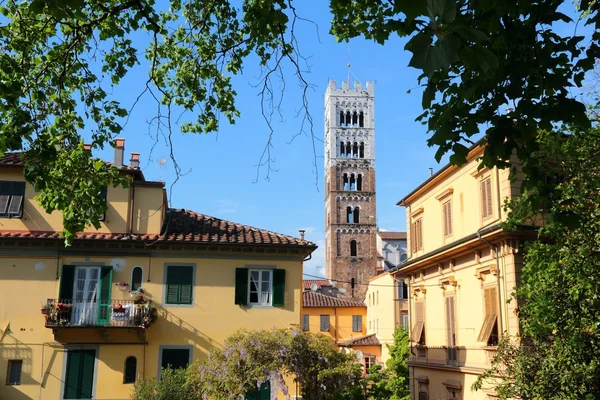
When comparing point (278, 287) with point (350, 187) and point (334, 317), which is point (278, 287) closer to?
point (334, 317)

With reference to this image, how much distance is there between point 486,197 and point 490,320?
12.6ft

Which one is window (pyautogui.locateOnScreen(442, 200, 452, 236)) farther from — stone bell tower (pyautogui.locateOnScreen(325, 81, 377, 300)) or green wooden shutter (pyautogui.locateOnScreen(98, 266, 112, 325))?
stone bell tower (pyautogui.locateOnScreen(325, 81, 377, 300))

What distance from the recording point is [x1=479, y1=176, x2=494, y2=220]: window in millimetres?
19375

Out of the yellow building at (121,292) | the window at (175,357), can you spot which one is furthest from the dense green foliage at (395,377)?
the window at (175,357)

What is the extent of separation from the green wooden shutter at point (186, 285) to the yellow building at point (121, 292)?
0.04m

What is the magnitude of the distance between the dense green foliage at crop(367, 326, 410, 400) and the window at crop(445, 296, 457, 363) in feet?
25.6

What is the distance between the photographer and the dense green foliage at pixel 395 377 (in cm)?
3072

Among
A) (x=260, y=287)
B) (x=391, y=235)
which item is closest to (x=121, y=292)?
Answer: (x=260, y=287)

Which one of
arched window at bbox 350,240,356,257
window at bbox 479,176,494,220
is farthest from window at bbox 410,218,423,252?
arched window at bbox 350,240,356,257

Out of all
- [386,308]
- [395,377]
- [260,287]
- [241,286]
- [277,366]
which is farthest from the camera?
[386,308]

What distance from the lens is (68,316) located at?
21.2 meters

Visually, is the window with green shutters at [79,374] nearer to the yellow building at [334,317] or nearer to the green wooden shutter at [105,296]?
the green wooden shutter at [105,296]

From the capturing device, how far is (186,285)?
73.3 feet

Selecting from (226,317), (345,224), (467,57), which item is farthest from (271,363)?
(345,224)
